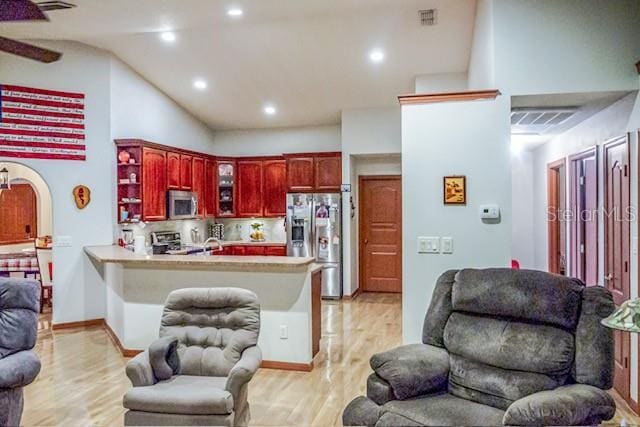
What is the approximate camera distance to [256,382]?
4.14 meters

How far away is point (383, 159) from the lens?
325 inches

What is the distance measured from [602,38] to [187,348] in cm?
369

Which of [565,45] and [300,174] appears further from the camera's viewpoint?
[300,174]

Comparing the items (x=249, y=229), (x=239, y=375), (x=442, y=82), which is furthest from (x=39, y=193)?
(x=239, y=375)

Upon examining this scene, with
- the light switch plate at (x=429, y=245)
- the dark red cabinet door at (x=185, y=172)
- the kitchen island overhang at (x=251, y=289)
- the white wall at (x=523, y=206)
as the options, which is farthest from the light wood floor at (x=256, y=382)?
the dark red cabinet door at (x=185, y=172)

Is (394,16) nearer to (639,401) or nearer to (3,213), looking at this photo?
(639,401)

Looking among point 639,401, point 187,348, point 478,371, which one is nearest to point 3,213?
point 187,348

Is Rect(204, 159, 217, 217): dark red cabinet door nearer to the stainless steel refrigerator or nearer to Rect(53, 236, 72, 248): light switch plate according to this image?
the stainless steel refrigerator

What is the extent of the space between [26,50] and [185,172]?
4661 millimetres

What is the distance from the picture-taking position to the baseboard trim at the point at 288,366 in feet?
14.4

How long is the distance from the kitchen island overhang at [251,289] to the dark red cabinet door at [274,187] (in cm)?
373

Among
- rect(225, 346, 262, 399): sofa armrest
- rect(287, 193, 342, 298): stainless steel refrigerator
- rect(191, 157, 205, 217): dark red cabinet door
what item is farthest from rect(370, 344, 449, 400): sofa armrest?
rect(191, 157, 205, 217): dark red cabinet door

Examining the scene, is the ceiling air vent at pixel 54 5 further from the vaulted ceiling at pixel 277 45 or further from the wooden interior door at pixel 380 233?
the wooden interior door at pixel 380 233

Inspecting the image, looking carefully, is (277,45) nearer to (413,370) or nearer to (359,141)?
(359,141)
